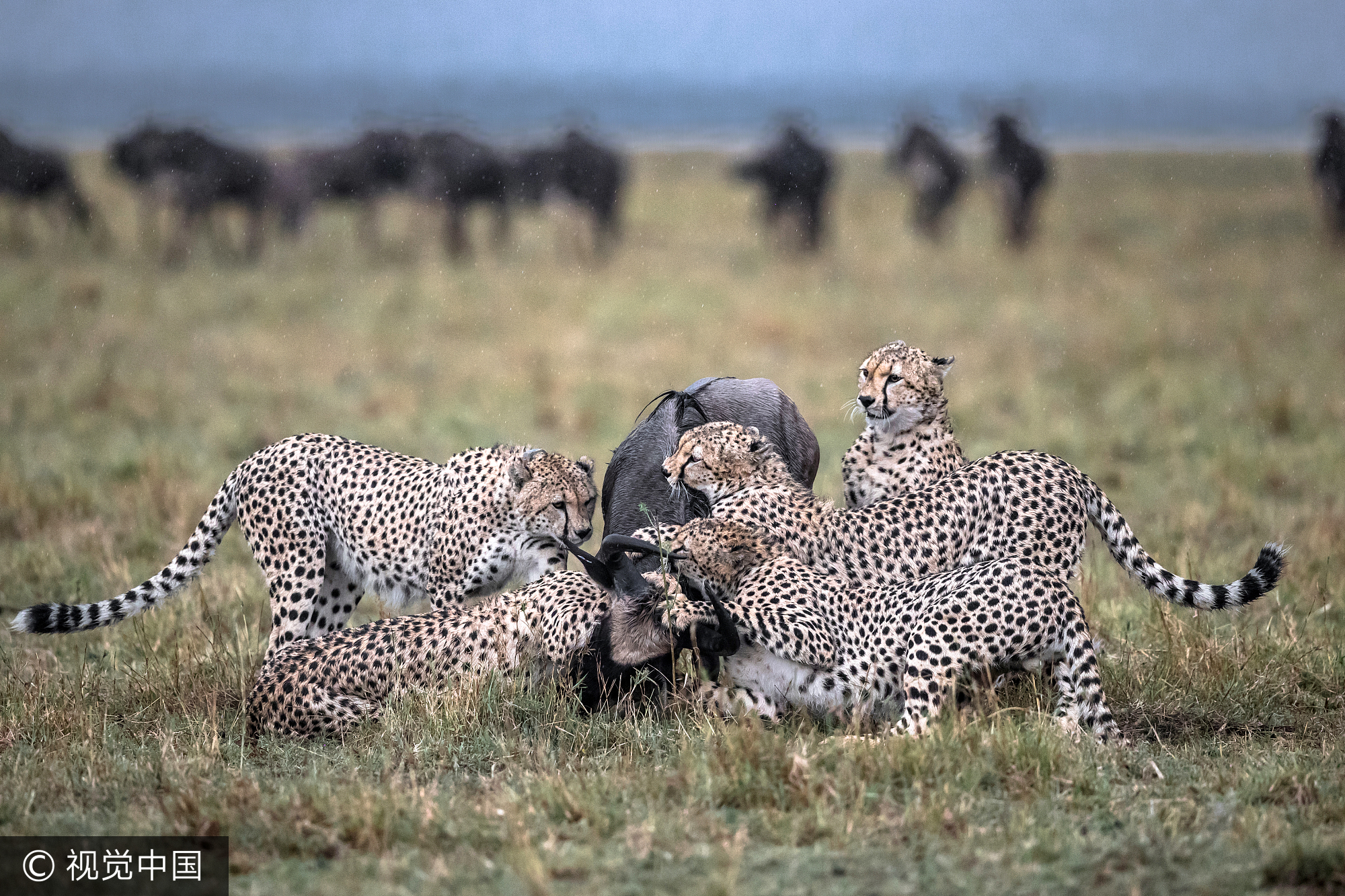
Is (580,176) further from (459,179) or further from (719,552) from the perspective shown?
(719,552)

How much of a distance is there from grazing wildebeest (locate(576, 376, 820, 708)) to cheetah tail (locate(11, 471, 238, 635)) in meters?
1.49

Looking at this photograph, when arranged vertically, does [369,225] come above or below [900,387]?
above

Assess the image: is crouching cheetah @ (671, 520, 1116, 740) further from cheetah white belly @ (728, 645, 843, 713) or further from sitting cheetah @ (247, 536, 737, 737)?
sitting cheetah @ (247, 536, 737, 737)

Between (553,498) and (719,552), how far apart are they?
0.65 metres

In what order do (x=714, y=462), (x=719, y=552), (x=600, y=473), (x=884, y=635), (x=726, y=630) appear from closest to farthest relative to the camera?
(x=726, y=630), (x=884, y=635), (x=719, y=552), (x=714, y=462), (x=600, y=473)

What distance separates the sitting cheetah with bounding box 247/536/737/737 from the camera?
462cm

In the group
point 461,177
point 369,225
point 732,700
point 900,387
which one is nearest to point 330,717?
→ point 732,700

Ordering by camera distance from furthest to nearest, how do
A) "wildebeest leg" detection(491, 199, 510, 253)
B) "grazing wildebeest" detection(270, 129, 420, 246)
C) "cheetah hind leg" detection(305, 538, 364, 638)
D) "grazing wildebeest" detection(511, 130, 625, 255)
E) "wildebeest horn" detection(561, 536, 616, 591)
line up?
"wildebeest leg" detection(491, 199, 510, 253) < "grazing wildebeest" detection(511, 130, 625, 255) < "grazing wildebeest" detection(270, 129, 420, 246) < "cheetah hind leg" detection(305, 538, 364, 638) < "wildebeest horn" detection(561, 536, 616, 591)

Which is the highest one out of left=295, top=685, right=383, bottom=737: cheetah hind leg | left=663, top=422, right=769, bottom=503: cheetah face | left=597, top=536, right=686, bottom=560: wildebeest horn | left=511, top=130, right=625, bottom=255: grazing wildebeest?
left=511, top=130, right=625, bottom=255: grazing wildebeest

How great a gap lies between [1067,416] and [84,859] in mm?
9495

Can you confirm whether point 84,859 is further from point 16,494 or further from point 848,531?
point 16,494

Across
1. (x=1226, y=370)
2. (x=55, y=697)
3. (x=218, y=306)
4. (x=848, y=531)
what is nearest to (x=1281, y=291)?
(x=1226, y=370)

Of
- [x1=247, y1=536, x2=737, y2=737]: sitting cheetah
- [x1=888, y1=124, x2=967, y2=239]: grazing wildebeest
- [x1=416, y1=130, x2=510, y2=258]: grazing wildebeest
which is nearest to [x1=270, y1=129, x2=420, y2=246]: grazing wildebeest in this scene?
[x1=416, y1=130, x2=510, y2=258]: grazing wildebeest

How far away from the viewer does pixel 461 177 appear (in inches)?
995
